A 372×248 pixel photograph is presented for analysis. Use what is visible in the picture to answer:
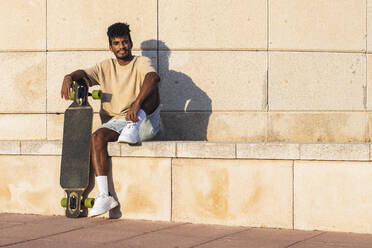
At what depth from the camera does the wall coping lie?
6.45m

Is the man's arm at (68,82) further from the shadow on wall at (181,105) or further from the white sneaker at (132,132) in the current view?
the shadow on wall at (181,105)

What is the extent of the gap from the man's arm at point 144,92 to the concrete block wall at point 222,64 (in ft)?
3.80

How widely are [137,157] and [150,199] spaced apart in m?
0.46

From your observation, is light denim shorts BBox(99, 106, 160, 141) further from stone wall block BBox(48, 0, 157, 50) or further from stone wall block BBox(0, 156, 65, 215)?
stone wall block BBox(48, 0, 157, 50)

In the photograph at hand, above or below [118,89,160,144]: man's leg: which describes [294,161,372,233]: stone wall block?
below

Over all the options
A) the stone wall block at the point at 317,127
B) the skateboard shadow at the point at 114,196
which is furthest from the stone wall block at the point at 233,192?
the stone wall block at the point at 317,127

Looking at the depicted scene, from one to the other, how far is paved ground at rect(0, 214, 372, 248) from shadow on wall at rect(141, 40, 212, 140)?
5.76ft

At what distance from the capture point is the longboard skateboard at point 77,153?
24.5ft

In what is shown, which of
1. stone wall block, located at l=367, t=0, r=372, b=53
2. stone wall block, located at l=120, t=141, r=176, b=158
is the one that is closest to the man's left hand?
stone wall block, located at l=120, t=141, r=176, b=158

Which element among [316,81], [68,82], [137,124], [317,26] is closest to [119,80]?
[68,82]

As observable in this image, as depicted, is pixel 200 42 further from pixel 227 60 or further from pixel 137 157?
pixel 137 157

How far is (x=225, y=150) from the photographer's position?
6.95m

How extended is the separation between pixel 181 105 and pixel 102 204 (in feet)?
6.57

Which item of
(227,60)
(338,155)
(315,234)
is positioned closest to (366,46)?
(227,60)
